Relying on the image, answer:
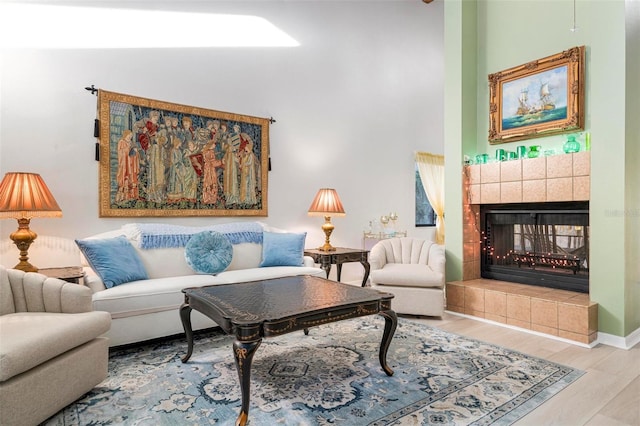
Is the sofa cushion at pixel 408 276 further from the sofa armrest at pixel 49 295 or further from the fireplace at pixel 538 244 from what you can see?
the sofa armrest at pixel 49 295

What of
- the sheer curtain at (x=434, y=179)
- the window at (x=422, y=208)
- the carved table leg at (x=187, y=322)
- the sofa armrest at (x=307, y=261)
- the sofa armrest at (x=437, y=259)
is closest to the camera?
the carved table leg at (x=187, y=322)

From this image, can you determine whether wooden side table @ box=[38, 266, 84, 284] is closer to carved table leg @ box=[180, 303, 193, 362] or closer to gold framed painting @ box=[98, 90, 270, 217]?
gold framed painting @ box=[98, 90, 270, 217]

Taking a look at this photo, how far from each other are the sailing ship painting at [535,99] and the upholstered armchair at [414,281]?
59.1 inches

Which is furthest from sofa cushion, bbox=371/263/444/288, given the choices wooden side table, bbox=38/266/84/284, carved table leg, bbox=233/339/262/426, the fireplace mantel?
wooden side table, bbox=38/266/84/284

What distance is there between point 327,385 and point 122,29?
11.8 ft

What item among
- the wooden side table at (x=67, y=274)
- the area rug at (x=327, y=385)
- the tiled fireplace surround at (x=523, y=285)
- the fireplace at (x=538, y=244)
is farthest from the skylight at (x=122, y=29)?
the fireplace at (x=538, y=244)

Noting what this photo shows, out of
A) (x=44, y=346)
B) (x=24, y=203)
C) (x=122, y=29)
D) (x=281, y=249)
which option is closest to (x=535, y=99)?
(x=281, y=249)

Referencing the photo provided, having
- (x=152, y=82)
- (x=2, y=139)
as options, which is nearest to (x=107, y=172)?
(x=2, y=139)

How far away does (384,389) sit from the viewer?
7.00 feet

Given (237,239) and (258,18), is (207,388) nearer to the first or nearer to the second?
(237,239)

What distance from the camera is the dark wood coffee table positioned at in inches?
70.8

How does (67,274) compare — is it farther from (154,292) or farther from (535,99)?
(535,99)

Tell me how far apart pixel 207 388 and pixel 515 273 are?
10.2 feet

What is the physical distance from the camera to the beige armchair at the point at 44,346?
1.62 meters
